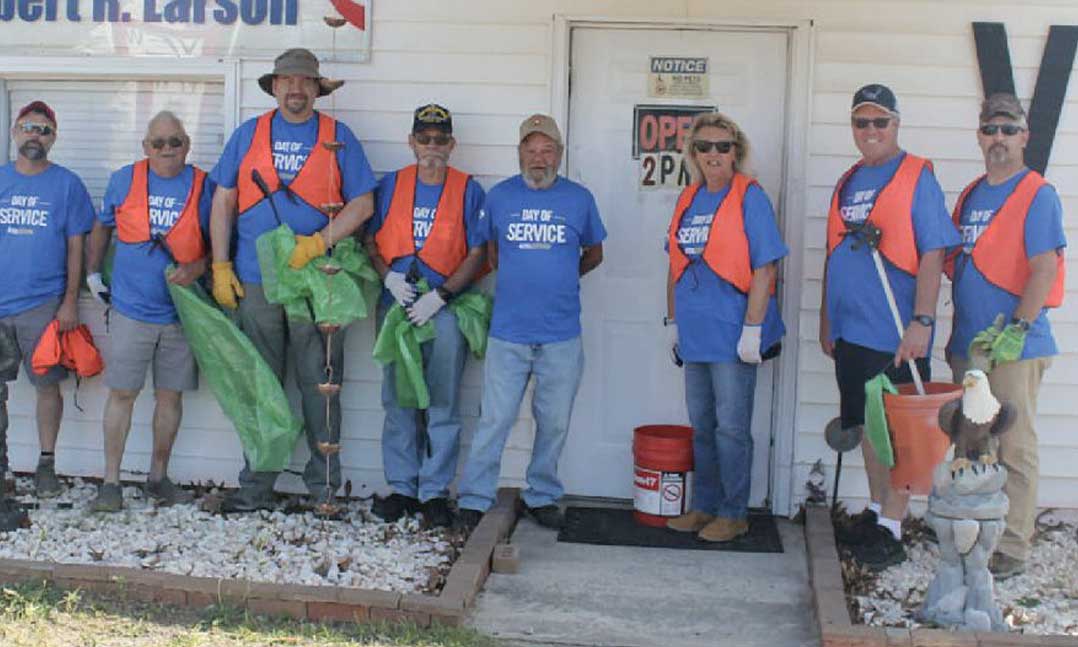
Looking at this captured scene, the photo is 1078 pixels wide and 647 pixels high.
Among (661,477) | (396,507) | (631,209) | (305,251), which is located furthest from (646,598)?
(305,251)

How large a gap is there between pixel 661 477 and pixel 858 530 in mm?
895

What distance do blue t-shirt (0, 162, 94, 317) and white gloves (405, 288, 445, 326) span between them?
1.68 meters

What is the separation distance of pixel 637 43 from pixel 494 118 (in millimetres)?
756

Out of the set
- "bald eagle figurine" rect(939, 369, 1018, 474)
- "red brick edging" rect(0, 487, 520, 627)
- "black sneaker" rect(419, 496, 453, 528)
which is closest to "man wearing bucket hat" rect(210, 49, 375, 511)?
"black sneaker" rect(419, 496, 453, 528)

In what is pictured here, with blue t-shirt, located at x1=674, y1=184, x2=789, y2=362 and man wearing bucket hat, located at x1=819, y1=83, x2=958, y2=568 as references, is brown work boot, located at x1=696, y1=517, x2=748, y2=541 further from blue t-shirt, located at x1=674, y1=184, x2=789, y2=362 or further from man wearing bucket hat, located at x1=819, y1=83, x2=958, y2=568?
blue t-shirt, located at x1=674, y1=184, x2=789, y2=362

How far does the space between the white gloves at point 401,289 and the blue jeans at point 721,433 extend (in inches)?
49.4

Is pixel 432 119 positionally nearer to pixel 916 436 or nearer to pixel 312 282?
pixel 312 282

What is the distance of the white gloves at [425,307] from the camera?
5625 millimetres

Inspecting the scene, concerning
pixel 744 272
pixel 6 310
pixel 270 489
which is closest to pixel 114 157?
pixel 6 310

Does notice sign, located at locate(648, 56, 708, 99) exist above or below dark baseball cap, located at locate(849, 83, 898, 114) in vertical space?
above

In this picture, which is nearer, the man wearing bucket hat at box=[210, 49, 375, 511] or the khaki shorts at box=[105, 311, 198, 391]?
the man wearing bucket hat at box=[210, 49, 375, 511]

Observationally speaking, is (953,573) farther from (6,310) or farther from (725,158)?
(6,310)

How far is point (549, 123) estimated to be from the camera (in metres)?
5.50

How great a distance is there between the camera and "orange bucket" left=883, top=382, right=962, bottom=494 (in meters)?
4.61
